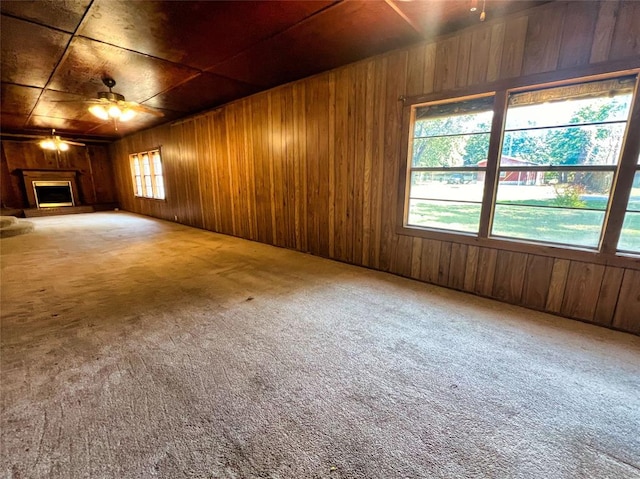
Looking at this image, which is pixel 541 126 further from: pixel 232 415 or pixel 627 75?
pixel 232 415

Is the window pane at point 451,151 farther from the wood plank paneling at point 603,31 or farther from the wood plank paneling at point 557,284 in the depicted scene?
the wood plank paneling at point 557,284

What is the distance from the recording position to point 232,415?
1369 millimetres

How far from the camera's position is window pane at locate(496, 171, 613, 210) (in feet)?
7.12

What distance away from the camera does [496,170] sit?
2.55 meters

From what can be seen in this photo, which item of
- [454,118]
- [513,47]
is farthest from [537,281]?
[513,47]

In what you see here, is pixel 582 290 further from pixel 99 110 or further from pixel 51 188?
pixel 51 188

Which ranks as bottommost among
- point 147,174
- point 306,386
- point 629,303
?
point 306,386

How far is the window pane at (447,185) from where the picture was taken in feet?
8.95

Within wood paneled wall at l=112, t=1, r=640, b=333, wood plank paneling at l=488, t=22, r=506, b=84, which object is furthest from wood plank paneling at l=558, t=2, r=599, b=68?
wood plank paneling at l=488, t=22, r=506, b=84

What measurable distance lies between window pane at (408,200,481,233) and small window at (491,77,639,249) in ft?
0.70

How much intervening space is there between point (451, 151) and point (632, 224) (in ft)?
4.83

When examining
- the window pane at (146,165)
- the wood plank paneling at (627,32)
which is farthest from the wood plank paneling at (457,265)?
the window pane at (146,165)

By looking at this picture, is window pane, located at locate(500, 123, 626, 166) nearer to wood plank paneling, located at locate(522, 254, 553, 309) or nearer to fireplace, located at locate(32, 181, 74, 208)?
wood plank paneling, located at locate(522, 254, 553, 309)

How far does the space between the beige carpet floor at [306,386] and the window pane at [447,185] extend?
3.34 ft
